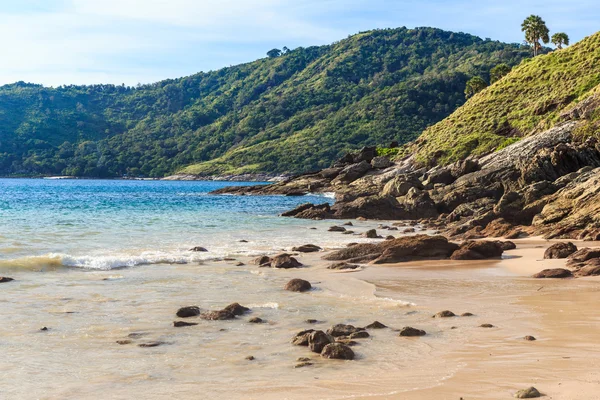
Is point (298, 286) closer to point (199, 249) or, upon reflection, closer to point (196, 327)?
point (196, 327)

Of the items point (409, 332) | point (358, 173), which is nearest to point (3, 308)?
point (409, 332)

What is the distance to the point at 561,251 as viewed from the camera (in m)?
20.2

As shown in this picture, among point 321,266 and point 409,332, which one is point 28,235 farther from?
point 409,332

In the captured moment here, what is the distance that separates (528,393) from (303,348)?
3.93 m

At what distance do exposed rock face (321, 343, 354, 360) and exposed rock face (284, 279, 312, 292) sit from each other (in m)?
6.03

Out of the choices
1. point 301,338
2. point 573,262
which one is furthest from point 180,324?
point 573,262

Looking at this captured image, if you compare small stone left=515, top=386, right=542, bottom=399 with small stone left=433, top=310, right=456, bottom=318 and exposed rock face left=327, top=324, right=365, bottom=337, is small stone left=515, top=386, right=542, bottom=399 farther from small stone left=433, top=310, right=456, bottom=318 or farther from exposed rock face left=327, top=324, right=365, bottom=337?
small stone left=433, top=310, right=456, bottom=318

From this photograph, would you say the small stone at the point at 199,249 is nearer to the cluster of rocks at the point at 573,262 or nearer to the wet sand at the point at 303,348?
the wet sand at the point at 303,348

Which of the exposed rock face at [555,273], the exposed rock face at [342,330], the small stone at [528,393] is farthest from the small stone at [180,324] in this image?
the exposed rock face at [555,273]

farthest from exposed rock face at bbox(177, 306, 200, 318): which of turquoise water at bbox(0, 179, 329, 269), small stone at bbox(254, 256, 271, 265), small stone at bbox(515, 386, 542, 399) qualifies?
turquoise water at bbox(0, 179, 329, 269)

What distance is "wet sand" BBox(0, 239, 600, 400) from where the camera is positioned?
8.38 metres

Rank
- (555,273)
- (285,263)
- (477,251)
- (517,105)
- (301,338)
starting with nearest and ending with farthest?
1. (301,338)
2. (555,273)
3. (285,263)
4. (477,251)
5. (517,105)

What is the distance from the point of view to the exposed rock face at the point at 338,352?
974 cm

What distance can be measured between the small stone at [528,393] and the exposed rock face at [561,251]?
13.5 m
